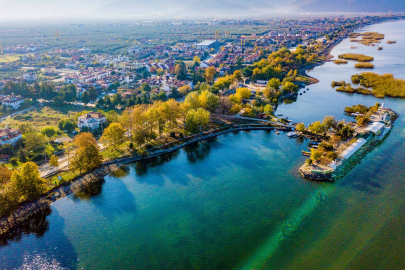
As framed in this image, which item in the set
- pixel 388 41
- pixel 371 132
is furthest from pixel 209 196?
pixel 388 41

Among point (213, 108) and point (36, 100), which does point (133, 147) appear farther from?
point (36, 100)

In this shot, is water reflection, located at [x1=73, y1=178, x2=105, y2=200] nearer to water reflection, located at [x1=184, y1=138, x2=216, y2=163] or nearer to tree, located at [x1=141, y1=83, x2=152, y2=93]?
water reflection, located at [x1=184, y1=138, x2=216, y2=163]

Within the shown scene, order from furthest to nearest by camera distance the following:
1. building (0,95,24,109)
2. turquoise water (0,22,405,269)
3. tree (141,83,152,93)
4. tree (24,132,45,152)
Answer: tree (141,83,152,93)
building (0,95,24,109)
tree (24,132,45,152)
turquoise water (0,22,405,269)

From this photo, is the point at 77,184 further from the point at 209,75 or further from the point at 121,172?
the point at 209,75

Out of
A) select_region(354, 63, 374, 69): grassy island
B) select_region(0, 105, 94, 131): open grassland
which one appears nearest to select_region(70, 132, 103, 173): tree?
select_region(0, 105, 94, 131): open grassland

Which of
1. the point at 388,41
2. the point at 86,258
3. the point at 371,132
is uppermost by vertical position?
the point at 388,41

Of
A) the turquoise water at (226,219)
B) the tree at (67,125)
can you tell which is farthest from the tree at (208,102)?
the tree at (67,125)

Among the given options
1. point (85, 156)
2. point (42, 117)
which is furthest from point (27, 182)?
point (42, 117)
